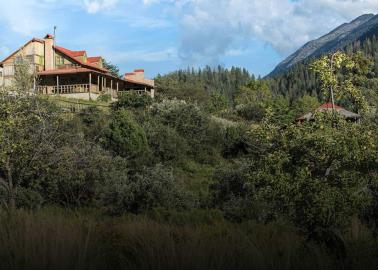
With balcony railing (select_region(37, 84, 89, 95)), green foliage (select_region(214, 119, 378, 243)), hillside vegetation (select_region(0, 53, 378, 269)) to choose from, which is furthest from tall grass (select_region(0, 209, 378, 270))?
balcony railing (select_region(37, 84, 89, 95))

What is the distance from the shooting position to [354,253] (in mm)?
4867

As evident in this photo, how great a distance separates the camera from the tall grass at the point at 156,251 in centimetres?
428

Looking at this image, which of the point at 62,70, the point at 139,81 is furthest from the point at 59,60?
the point at 139,81

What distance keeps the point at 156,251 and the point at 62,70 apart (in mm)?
49739

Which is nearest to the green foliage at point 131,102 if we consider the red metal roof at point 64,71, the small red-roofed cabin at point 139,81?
the red metal roof at point 64,71

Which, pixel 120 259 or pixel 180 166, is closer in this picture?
pixel 120 259

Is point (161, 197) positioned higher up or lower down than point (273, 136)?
lower down

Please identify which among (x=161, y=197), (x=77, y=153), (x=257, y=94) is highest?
(x=257, y=94)

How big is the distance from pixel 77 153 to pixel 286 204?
34.0 ft

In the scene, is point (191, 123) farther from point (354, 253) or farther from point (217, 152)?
point (354, 253)

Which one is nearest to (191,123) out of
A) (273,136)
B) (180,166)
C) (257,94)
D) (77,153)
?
(180,166)

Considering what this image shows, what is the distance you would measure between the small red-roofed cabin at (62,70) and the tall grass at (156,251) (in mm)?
44734

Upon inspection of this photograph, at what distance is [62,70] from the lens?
52219 millimetres

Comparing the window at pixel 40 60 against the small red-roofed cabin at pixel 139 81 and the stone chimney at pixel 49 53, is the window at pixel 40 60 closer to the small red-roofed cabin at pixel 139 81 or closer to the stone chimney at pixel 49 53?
the stone chimney at pixel 49 53
